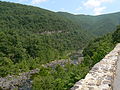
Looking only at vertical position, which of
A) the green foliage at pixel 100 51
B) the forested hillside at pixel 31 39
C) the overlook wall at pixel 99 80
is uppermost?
the overlook wall at pixel 99 80

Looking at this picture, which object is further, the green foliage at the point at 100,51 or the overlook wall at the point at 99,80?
the green foliage at the point at 100,51

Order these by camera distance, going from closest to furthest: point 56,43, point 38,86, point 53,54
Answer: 1. point 38,86
2. point 53,54
3. point 56,43

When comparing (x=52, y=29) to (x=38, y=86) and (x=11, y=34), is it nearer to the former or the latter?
(x=11, y=34)

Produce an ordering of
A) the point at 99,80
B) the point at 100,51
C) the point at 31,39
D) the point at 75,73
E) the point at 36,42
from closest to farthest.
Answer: the point at 99,80, the point at 75,73, the point at 100,51, the point at 36,42, the point at 31,39

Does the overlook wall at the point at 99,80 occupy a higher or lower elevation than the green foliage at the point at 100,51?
higher

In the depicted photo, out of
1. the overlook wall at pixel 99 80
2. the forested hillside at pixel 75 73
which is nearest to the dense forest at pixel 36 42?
the forested hillside at pixel 75 73

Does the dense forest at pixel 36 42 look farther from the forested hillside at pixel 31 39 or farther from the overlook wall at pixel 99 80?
the overlook wall at pixel 99 80

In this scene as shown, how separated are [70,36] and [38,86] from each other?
11109 centimetres

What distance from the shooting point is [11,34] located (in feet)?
307

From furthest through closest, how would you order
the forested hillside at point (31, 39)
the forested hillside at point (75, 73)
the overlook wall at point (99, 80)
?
the forested hillside at point (31, 39) → the forested hillside at point (75, 73) → the overlook wall at point (99, 80)

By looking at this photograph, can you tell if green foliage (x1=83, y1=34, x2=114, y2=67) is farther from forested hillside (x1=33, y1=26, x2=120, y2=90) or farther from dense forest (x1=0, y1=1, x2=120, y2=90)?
dense forest (x1=0, y1=1, x2=120, y2=90)

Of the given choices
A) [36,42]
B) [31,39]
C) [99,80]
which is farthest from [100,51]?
[31,39]

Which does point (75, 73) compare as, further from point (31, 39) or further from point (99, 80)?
point (31, 39)

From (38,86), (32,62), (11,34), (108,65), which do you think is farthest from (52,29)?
(108,65)
